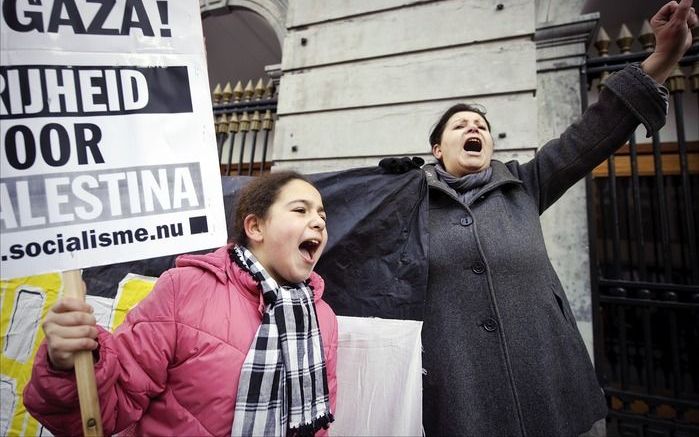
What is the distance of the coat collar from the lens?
1.97 m

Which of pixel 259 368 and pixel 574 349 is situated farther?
pixel 574 349

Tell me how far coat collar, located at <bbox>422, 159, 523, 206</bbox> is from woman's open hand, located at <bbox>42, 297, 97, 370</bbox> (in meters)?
1.65

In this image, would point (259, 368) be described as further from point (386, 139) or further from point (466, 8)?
point (466, 8)

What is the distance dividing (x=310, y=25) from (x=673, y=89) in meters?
3.79

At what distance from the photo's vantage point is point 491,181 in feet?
6.68

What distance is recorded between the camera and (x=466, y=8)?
147 inches

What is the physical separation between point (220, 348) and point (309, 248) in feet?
1.80

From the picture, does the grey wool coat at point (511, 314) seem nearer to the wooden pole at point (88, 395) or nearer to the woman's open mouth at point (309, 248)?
the woman's open mouth at point (309, 248)

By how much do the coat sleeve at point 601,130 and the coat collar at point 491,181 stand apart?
139 millimetres

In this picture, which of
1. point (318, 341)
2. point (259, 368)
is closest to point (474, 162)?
point (318, 341)

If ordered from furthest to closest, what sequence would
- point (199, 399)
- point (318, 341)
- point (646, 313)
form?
point (646, 313)
point (318, 341)
point (199, 399)

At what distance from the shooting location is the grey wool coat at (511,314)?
5.77 ft

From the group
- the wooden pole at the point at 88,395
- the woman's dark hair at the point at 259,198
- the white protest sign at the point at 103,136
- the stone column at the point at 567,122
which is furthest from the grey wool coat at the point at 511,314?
the stone column at the point at 567,122

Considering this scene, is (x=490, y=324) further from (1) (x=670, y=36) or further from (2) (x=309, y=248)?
(1) (x=670, y=36)
